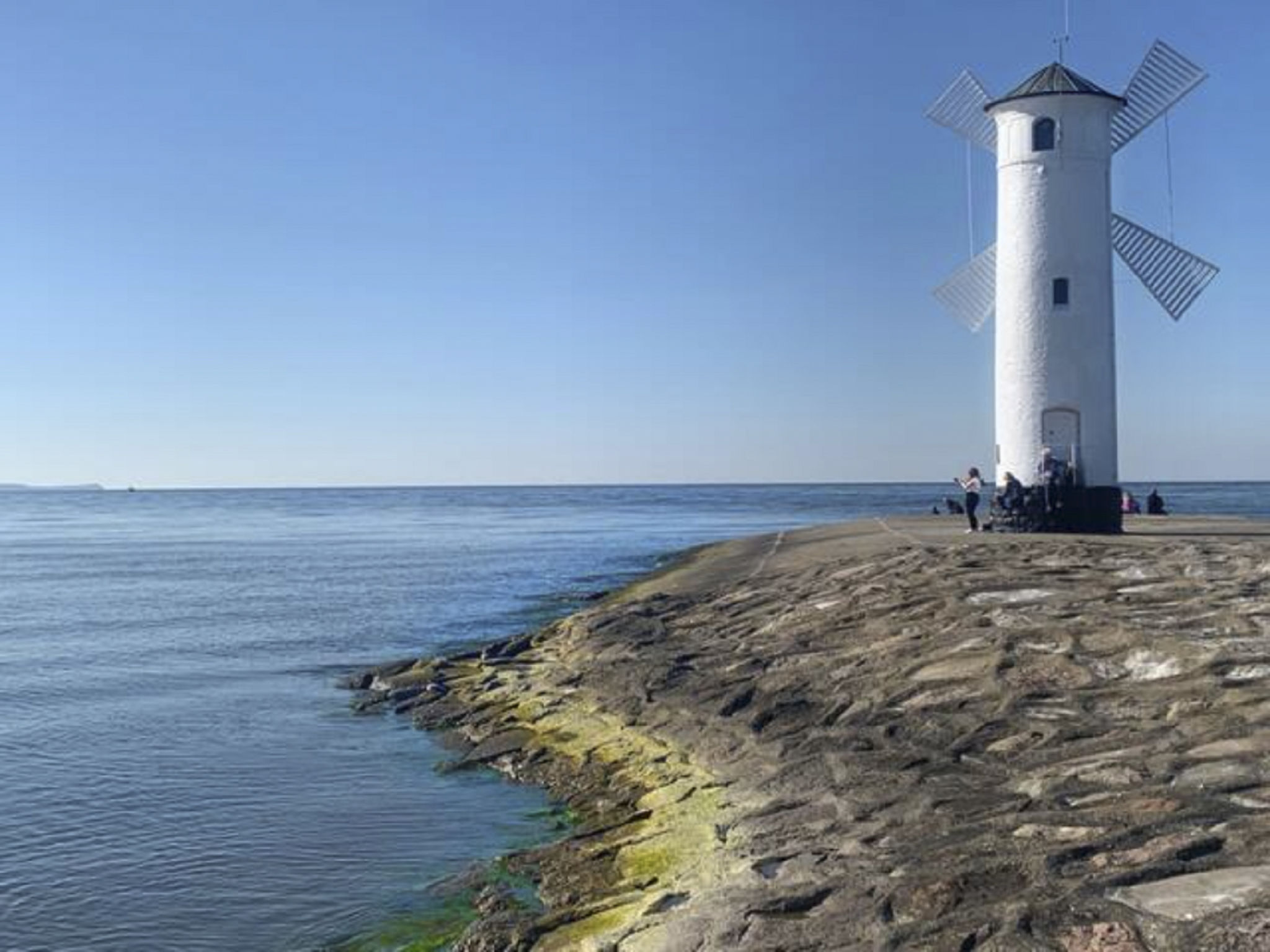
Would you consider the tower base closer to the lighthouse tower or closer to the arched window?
the lighthouse tower

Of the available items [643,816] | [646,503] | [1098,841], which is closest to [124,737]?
[643,816]

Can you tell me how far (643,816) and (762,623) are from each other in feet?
22.8

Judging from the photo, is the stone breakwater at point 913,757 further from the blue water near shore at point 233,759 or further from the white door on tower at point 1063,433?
the white door on tower at point 1063,433

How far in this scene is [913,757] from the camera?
10523 mm

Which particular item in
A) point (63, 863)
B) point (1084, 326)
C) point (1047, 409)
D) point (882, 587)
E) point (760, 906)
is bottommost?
point (63, 863)

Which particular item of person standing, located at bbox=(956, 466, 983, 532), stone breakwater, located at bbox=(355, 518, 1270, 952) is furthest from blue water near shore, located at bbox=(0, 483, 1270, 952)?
person standing, located at bbox=(956, 466, 983, 532)

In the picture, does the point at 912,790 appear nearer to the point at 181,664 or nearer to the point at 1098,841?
the point at 1098,841

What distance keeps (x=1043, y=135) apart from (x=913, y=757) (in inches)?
691

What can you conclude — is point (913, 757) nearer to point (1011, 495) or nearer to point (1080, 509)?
point (1011, 495)

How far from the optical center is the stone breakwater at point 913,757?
→ 23.4 feet

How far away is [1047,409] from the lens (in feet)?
81.5

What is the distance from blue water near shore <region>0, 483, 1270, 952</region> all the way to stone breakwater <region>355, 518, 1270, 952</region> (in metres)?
1.23

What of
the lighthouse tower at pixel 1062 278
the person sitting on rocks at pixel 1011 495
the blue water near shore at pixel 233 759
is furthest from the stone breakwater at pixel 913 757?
the lighthouse tower at pixel 1062 278

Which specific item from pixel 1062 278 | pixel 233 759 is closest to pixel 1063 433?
pixel 1062 278
